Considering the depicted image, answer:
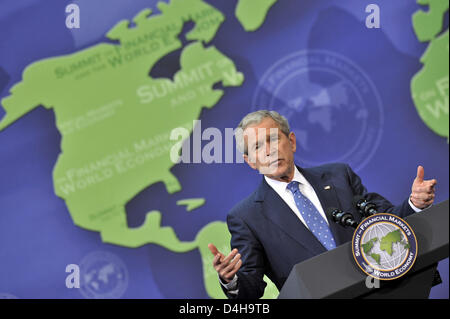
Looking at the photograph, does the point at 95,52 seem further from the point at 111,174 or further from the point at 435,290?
the point at 435,290

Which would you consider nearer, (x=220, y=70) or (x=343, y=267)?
(x=343, y=267)

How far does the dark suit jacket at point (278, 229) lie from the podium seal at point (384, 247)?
0.53 metres

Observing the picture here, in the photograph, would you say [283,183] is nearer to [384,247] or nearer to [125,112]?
[384,247]

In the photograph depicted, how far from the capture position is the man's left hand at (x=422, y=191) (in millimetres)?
1553

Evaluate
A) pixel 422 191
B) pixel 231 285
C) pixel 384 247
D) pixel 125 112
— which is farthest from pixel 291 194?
pixel 125 112

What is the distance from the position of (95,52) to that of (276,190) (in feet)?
6.36

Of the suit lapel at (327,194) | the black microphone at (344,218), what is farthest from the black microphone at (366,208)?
the suit lapel at (327,194)

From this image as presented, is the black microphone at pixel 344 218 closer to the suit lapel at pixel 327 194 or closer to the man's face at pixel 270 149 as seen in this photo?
the suit lapel at pixel 327 194

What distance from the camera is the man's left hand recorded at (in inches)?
61.1

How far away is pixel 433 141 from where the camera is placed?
3797 millimetres

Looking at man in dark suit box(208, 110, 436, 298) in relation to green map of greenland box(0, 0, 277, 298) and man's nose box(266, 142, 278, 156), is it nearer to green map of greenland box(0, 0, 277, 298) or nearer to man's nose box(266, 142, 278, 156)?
man's nose box(266, 142, 278, 156)

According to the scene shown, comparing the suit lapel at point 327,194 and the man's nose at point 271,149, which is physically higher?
the man's nose at point 271,149

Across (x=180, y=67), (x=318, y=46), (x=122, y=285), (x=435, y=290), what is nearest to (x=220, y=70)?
(x=180, y=67)

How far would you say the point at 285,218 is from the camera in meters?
2.01
